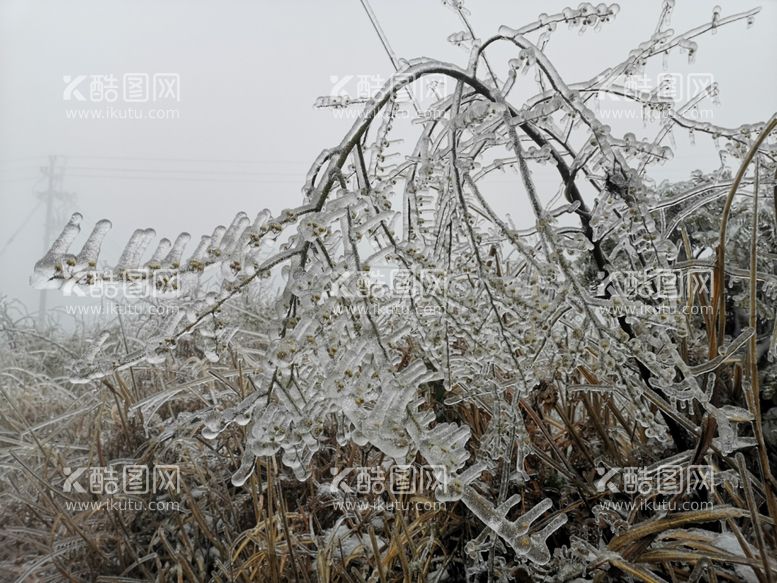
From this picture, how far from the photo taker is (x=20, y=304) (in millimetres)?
2193

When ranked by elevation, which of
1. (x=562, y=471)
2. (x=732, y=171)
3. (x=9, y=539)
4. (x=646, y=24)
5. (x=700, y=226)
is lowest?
(x=9, y=539)

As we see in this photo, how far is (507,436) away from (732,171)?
94 cm

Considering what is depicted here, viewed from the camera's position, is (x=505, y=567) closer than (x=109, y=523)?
Yes

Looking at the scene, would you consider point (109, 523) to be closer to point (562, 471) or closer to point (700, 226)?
point (562, 471)

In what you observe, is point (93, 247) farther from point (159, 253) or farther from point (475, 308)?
point (475, 308)

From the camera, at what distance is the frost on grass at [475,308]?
0.43 metres

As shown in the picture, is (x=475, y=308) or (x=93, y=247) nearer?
(x=93, y=247)

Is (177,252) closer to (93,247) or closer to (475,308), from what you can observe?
(93,247)

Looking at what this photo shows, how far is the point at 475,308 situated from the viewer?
1.95 ft

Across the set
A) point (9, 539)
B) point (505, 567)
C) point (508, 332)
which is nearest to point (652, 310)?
point (508, 332)

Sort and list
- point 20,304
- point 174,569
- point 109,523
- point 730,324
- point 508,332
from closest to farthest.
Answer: point 508,332 → point 174,569 → point 109,523 → point 730,324 → point 20,304

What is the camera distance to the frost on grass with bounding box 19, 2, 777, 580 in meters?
0.43

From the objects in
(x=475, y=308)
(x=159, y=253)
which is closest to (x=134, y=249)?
(x=159, y=253)

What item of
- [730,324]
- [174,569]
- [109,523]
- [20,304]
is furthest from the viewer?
[20,304]
